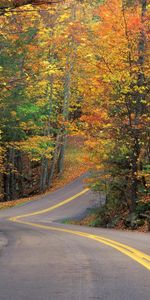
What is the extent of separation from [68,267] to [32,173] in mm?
43661

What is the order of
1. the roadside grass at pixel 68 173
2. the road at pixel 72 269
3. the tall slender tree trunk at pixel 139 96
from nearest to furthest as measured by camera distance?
the road at pixel 72 269 < the tall slender tree trunk at pixel 139 96 < the roadside grass at pixel 68 173

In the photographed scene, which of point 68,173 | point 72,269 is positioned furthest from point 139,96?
point 68,173

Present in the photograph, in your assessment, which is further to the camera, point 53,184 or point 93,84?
point 53,184

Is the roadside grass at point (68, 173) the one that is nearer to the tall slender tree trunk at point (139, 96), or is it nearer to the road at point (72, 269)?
the tall slender tree trunk at point (139, 96)

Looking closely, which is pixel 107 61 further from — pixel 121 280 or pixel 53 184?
pixel 53 184

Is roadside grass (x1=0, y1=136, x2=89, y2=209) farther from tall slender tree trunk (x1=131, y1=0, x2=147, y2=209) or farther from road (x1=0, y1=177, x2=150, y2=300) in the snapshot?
road (x1=0, y1=177, x2=150, y2=300)

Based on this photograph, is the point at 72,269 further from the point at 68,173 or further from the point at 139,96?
the point at 68,173

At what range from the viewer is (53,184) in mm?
48812

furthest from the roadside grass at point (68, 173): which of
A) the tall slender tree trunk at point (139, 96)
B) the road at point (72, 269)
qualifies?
the road at point (72, 269)

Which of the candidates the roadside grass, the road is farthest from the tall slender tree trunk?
the roadside grass

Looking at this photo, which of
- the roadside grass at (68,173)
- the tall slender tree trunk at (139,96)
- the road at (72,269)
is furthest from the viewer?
the roadside grass at (68,173)

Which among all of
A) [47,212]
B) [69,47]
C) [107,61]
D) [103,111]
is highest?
[69,47]

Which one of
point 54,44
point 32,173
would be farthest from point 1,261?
point 32,173

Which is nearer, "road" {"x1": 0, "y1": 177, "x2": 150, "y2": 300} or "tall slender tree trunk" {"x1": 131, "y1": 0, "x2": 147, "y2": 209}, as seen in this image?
"road" {"x1": 0, "y1": 177, "x2": 150, "y2": 300}
